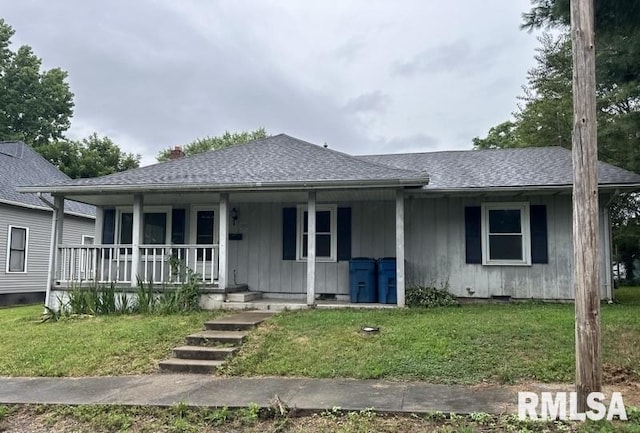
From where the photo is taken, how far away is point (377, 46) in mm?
14812

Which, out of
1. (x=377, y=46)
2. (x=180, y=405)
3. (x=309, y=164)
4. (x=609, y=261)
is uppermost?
(x=377, y=46)

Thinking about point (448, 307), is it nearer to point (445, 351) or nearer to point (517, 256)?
point (517, 256)

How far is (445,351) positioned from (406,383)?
1048 millimetres

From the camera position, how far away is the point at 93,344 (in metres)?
7.54

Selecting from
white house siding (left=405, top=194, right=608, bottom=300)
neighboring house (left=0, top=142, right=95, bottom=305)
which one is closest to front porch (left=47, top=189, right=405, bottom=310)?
white house siding (left=405, top=194, right=608, bottom=300)

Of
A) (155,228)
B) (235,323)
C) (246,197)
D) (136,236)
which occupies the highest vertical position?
(246,197)

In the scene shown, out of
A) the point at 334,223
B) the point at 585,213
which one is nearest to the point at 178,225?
the point at 334,223

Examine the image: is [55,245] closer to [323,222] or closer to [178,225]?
[178,225]

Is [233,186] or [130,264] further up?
[233,186]

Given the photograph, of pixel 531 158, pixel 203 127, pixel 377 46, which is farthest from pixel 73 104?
pixel 531 158

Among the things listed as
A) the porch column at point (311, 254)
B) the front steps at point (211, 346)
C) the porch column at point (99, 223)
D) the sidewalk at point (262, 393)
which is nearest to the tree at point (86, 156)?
the porch column at point (99, 223)

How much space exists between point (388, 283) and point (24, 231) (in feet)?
42.3

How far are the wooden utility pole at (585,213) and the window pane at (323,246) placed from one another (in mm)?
7278

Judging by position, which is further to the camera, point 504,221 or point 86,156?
point 86,156
